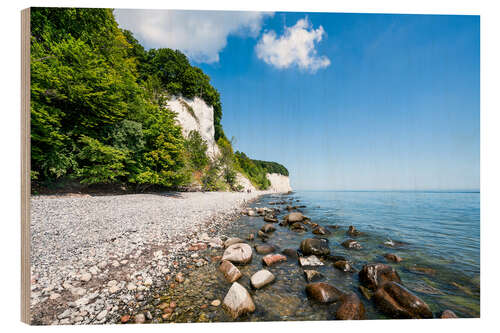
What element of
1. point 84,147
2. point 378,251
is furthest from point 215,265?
point 84,147

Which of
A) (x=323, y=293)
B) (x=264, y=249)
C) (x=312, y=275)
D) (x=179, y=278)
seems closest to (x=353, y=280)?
(x=312, y=275)

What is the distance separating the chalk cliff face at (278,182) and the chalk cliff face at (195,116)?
3913 centimetres

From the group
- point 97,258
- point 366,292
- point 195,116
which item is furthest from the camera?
point 195,116

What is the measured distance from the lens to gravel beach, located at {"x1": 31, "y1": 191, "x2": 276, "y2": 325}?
2.19 metres

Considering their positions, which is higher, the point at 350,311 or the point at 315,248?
the point at 350,311

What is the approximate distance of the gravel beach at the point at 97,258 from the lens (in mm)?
2193

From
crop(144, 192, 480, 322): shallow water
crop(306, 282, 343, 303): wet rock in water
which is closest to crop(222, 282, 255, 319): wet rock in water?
crop(144, 192, 480, 322): shallow water

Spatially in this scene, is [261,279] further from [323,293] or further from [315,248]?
[315,248]

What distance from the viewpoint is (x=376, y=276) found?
3.23 metres

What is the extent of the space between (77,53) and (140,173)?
6289 mm

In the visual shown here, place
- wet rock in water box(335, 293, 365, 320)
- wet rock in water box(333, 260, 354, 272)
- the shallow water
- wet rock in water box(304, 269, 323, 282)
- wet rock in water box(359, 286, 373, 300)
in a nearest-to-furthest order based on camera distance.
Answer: wet rock in water box(335, 293, 365, 320) → the shallow water → wet rock in water box(359, 286, 373, 300) → wet rock in water box(304, 269, 323, 282) → wet rock in water box(333, 260, 354, 272)

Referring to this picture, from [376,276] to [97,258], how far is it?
562 cm

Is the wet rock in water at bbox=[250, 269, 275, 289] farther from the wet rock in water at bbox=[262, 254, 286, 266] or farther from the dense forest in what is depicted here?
the dense forest

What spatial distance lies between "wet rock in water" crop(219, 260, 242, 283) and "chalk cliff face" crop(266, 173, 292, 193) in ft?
193
